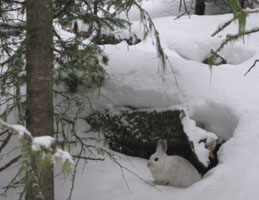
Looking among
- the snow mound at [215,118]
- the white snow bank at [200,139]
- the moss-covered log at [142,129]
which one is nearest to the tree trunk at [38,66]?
the moss-covered log at [142,129]

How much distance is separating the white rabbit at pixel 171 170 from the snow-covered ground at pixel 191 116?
135 millimetres

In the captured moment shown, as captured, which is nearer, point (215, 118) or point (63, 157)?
point (63, 157)

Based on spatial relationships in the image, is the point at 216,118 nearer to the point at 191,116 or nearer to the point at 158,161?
the point at 191,116

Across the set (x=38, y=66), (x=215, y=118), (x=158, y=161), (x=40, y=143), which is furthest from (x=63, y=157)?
(x=215, y=118)

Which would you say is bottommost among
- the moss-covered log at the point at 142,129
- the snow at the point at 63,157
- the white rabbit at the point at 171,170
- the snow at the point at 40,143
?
the white rabbit at the point at 171,170

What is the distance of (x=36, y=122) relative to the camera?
3.99 metres

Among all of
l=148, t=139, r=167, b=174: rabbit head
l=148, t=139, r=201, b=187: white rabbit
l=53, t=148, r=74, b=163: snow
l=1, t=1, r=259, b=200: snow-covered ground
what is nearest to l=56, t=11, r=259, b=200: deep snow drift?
l=1, t=1, r=259, b=200: snow-covered ground

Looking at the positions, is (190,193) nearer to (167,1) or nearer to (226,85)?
(226,85)

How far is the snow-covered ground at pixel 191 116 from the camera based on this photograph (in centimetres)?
454

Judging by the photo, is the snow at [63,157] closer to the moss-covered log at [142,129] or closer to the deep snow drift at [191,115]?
the deep snow drift at [191,115]

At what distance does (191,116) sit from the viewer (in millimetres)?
5738

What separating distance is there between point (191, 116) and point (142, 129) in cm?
83

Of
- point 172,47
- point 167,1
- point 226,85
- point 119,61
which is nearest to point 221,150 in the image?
point 226,85

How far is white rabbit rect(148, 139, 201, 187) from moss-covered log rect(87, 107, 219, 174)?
1.78ft
